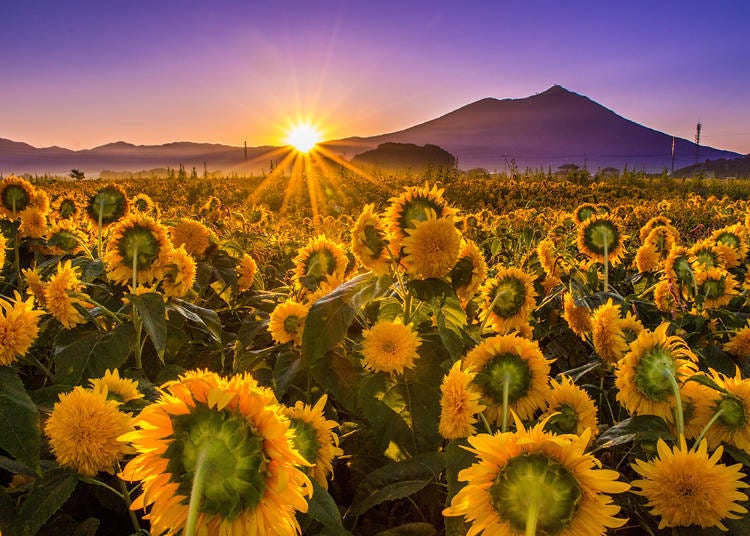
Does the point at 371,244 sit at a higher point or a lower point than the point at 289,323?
higher

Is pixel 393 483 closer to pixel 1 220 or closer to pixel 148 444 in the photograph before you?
pixel 148 444

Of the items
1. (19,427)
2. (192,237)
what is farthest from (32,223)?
(19,427)

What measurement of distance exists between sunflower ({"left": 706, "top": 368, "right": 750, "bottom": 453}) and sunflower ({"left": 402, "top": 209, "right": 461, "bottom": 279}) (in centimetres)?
59

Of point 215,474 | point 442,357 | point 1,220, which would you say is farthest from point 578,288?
point 1,220

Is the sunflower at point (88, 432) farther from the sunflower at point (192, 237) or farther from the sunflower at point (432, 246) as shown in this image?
the sunflower at point (192, 237)

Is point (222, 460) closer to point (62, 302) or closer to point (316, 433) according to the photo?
point (316, 433)

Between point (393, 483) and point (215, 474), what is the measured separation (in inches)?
25.3

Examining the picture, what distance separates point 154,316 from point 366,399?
0.55 metres

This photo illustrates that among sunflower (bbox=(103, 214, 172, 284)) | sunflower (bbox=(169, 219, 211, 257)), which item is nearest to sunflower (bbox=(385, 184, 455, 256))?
sunflower (bbox=(103, 214, 172, 284))

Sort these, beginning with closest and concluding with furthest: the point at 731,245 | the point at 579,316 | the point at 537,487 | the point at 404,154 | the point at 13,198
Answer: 1. the point at 537,487
2. the point at 579,316
3. the point at 13,198
4. the point at 731,245
5. the point at 404,154

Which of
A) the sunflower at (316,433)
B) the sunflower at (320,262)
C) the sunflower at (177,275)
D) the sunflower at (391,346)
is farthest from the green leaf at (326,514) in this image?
Result: the sunflower at (320,262)

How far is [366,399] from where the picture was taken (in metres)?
1.25

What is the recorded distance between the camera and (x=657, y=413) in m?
1.04

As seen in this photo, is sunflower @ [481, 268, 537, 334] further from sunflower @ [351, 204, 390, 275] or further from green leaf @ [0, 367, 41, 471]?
green leaf @ [0, 367, 41, 471]
